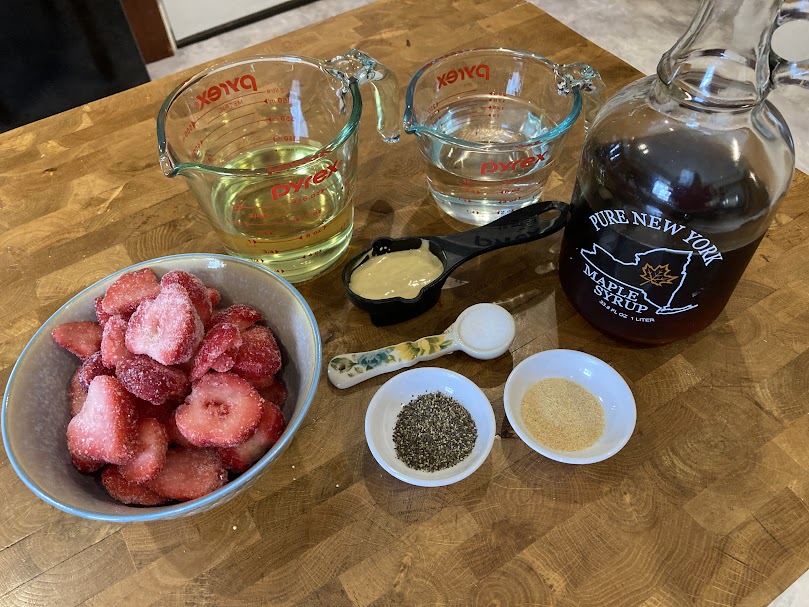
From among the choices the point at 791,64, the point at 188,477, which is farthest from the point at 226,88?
the point at 791,64

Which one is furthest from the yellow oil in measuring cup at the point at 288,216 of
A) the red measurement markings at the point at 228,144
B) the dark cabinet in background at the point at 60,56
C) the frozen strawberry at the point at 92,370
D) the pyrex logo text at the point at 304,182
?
the dark cabinet in background at the point at 60,56

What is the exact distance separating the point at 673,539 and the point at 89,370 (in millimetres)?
626

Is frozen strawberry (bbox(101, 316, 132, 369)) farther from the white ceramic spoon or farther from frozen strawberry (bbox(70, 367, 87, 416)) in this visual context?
the white ceramic spoon

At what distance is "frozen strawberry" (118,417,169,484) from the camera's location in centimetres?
60

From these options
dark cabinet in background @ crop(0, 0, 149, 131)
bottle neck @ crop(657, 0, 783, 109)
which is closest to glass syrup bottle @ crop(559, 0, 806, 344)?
bottle neck @ crop(657, 0, 783, 109)

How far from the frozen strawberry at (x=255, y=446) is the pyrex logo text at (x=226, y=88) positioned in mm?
460

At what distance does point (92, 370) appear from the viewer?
0.66 metres

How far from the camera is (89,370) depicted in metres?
0.66

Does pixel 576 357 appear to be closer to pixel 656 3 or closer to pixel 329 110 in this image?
pixel 329 110

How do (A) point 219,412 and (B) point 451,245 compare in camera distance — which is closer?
(A) point 219,412

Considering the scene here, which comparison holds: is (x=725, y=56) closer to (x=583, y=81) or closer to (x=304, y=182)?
(x=583, y=81)

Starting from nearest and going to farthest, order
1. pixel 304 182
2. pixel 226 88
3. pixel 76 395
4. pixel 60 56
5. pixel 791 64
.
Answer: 1. pixel 791 64
2. pixel 76 395
3. pixel 304 182
4. pixel 226 88
5. pixel 60 56

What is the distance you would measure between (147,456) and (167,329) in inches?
4.8

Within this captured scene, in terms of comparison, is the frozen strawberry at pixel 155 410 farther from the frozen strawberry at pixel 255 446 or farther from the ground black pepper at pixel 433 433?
the ground black pepper at pixel 433 433
